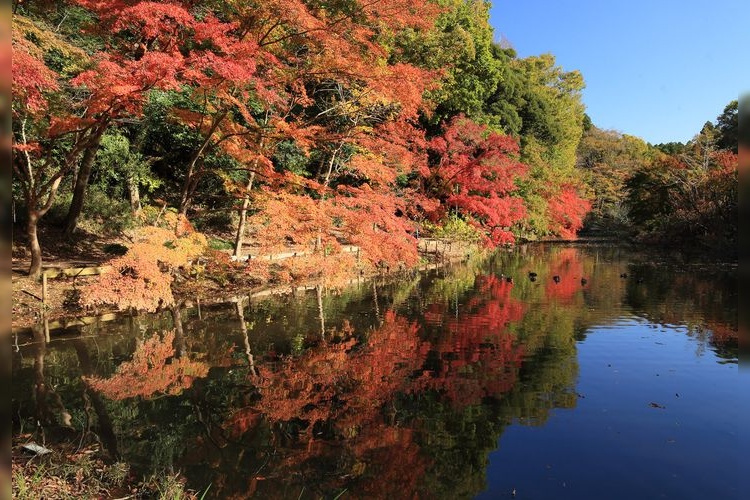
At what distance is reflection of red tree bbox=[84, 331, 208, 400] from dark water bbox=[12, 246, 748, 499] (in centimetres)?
4

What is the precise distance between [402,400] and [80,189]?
11.7m

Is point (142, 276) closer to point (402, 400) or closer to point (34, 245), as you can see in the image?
point (34, 245)

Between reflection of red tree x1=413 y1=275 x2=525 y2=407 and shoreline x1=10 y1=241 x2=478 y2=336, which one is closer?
reflection of red tree x1=413 y1=275 x2=525 y2=407

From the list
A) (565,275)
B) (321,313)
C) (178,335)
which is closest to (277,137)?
(321,313)

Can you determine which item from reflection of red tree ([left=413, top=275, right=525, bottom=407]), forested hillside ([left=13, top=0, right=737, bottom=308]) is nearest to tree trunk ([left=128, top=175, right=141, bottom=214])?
forested hillside ([left=13, top=0, right=737, bottom=308])

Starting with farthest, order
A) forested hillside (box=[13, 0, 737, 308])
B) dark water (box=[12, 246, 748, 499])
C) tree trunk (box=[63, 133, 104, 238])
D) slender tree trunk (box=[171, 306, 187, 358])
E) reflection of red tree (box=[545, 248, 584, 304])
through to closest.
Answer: reflection of red tree (box=[545, 248, 584, 304])
tree trunk (box=[63, 133, 104, 238])
forested hillside (box=[13, 0, 737, 308])
slender tree trunk (box=[171, 306, 187, 358])
dark water (box=[12, 246, 748, 499])

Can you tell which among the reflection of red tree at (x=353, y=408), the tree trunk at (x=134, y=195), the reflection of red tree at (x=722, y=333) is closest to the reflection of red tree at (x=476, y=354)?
the reflection of red tree at (x=353, y=408)

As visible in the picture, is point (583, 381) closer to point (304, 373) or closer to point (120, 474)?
point (304, 373)

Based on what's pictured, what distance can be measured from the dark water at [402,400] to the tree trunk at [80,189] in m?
5.04

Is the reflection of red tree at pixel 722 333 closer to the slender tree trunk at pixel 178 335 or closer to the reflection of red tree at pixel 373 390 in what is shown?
the reflection of red tree at pixel 373 390

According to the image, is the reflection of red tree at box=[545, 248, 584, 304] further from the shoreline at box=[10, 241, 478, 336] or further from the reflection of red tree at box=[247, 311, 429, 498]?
the shoreline at box=[10, 241, 478, 336]

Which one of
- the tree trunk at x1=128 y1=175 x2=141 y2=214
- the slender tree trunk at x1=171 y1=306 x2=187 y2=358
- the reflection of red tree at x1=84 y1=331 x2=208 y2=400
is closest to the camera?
the reflection of red tree at x1=84 y1=331 x2=208 y2=400

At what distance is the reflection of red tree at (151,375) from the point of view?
7.03m

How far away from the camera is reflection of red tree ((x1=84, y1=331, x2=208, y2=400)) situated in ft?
23.1
